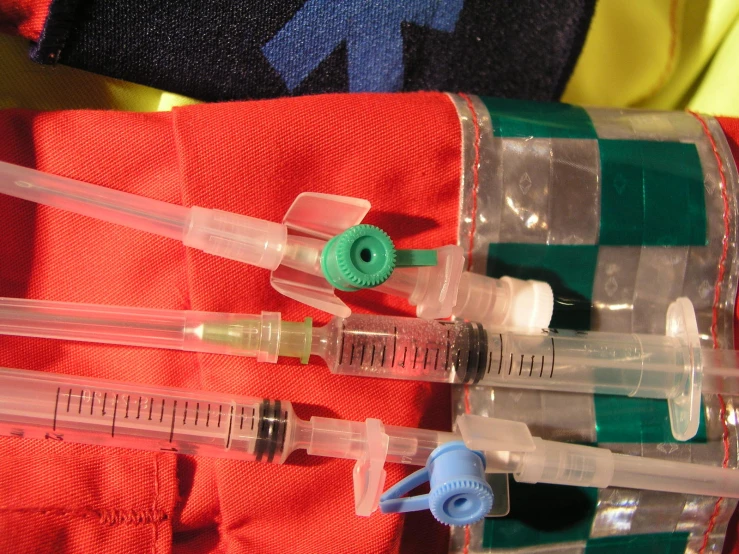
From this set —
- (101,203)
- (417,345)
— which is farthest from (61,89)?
(417,345)

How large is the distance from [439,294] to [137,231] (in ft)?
1.23

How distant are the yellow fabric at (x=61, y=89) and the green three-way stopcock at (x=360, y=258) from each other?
→ 0.40 m

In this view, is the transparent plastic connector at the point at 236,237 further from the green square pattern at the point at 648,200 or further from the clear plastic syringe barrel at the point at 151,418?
the green square pattern at the point at 648,200

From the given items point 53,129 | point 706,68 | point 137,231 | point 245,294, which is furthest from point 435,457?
point 706,68

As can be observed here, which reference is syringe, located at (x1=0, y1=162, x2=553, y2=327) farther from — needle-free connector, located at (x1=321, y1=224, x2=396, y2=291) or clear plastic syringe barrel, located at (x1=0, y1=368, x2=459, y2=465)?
clear plastic syringe barrel, located at (x1=0, y1=368, x2=459, y2=465)

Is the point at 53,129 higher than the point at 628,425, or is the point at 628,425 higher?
the point at 53,129

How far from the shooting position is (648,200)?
2.79 feet

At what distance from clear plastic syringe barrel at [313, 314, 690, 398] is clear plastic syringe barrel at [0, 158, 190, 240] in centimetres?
22

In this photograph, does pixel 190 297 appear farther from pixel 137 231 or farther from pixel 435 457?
pixel 435 457

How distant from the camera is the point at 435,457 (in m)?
0.75

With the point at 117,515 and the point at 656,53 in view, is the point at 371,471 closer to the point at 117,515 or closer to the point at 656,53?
the point at 117,515

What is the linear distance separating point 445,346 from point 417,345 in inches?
1.4

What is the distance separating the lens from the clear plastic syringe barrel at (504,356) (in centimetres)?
80

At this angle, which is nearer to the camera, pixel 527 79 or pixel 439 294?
pixel 439 294
